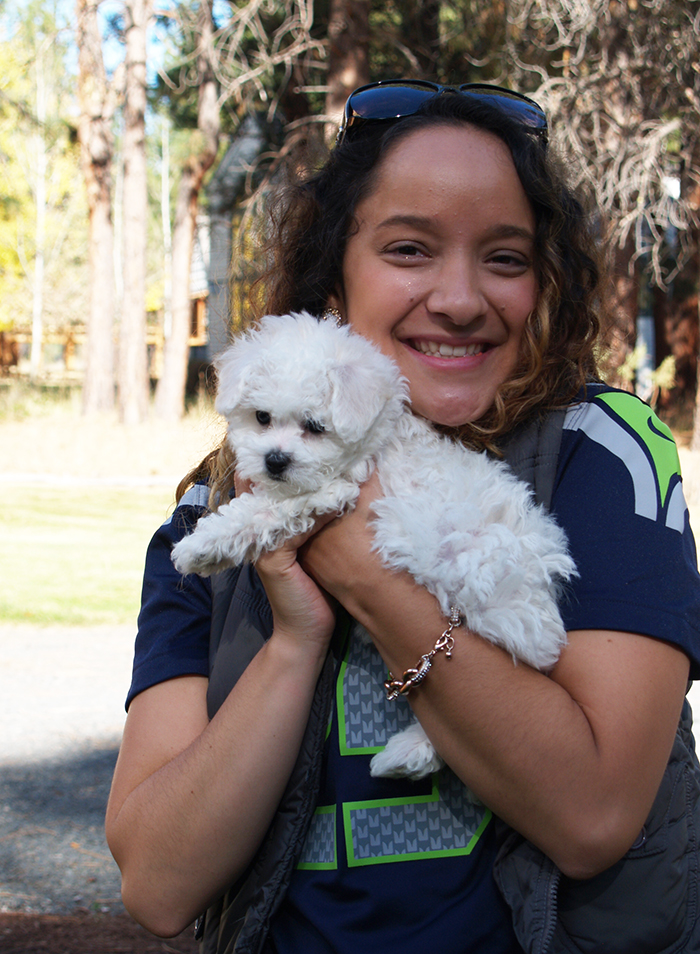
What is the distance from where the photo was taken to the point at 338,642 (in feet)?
5.93

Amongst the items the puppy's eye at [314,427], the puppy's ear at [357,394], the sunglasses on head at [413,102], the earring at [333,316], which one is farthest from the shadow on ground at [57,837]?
the sunglasses on head at [413,102]

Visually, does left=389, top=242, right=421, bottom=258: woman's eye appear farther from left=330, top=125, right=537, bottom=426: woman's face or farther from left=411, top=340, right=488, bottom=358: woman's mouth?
left=411, top=340, right=488, bottom=358: woman's mouth

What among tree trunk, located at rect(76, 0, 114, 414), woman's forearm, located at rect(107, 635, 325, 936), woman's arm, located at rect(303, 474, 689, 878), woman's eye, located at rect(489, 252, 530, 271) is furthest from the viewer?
tree trunk, located at rect(76, 0, 114, 414)

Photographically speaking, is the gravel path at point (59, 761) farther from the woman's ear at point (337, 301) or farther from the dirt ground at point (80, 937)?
the woman's ear at point (337, 301)

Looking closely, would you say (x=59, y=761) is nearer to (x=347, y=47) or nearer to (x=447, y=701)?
(x=447, y=701)

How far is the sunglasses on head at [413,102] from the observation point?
2080mm

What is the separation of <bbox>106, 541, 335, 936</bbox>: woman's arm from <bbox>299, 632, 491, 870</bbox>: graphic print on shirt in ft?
0.35

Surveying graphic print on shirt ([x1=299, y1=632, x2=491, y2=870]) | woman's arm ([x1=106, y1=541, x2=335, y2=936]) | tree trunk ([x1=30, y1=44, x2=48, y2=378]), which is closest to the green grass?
woman's arm ([x1=106, y1=541, x2=335, y2=936])

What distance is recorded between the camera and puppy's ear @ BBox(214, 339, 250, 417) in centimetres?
223

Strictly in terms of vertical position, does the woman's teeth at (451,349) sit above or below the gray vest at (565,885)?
above

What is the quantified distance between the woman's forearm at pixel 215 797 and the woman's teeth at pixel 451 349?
752 mm

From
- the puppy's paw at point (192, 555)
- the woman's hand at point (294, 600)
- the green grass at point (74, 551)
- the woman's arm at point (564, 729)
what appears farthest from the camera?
the green grass at point (74, 551)

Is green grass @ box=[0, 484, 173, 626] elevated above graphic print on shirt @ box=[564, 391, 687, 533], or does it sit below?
below

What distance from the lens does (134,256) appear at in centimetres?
1609
